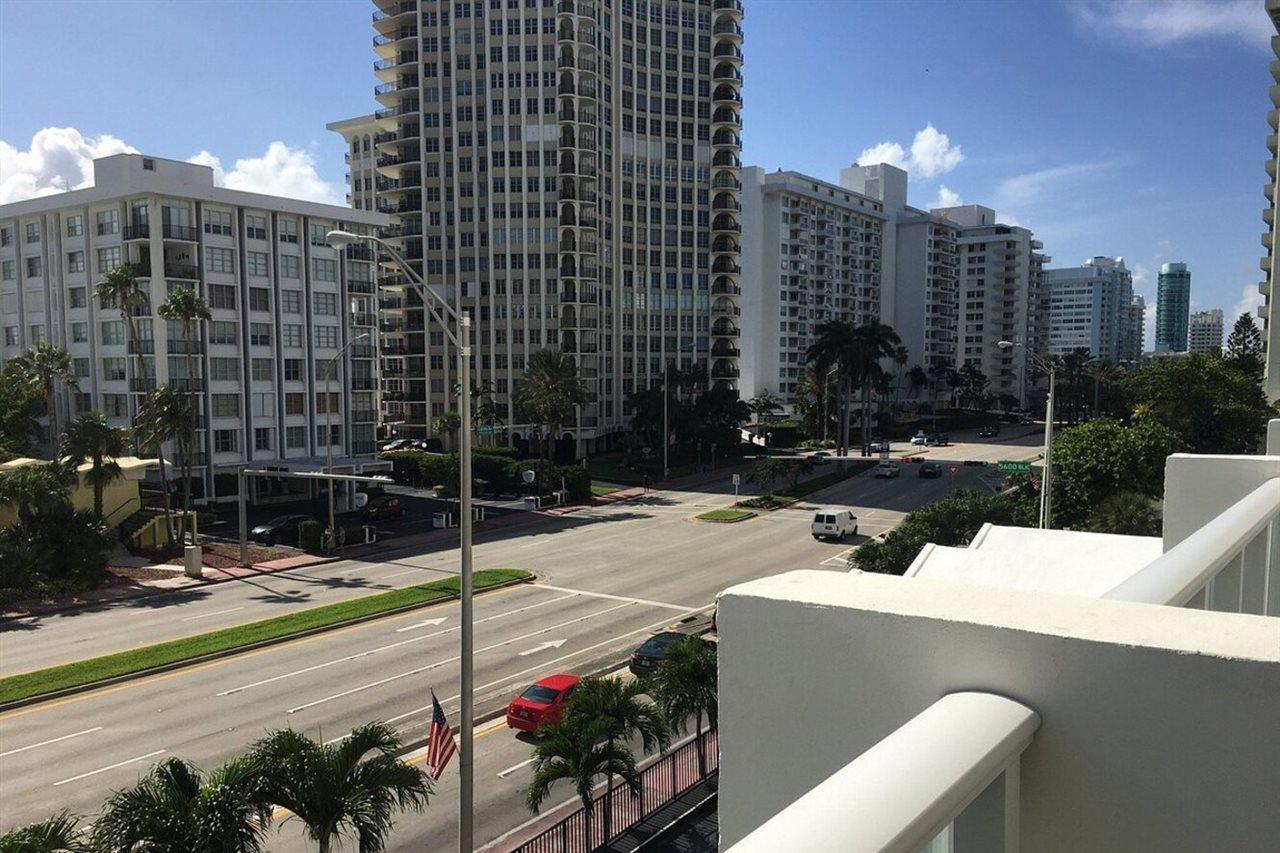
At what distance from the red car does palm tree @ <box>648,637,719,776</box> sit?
372cm

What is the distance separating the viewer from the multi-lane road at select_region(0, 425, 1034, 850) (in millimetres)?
18250

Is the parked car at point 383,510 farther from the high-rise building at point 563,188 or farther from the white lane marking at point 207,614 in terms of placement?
the high-rise building at point 563,188

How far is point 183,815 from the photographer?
9992 mm

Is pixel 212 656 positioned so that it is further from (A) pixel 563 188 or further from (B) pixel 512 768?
(A) pixel 563 188

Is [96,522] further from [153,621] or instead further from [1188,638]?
[1188,638]

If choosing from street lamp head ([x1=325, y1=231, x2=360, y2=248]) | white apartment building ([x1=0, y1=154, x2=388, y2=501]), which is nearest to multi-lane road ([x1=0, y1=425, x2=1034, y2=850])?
street lamp head ([x1=325, y1=231, x2=360, y2=248])

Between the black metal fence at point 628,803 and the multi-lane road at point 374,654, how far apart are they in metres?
1.44

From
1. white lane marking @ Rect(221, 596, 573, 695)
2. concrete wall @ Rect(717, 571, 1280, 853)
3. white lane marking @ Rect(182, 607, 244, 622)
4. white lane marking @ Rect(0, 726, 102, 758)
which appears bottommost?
white lane marking @ Rect(182, 607, 244, 622)

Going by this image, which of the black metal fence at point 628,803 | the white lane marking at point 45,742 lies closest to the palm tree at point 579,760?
the black metal fence at point 628,803

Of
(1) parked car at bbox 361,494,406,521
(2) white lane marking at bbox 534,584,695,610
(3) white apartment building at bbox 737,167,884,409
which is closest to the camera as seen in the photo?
(2) white lane marking at bbox 534,584,695,610

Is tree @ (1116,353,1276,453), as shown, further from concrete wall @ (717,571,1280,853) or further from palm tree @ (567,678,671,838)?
concrete wall @ (717,571,1280,853)

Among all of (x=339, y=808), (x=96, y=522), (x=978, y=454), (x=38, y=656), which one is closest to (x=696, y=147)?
(x=978, y=454)

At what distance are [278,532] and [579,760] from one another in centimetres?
3550

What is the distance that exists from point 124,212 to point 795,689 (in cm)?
6084
